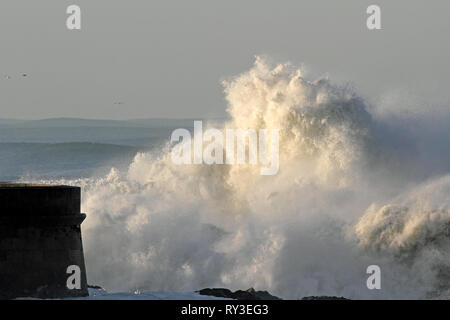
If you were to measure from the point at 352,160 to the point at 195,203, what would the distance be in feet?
14.5

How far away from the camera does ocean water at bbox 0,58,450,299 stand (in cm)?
2377

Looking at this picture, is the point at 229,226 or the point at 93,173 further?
the point at 93,173

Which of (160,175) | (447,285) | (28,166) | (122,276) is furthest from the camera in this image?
(28,166)

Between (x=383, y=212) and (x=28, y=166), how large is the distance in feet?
135

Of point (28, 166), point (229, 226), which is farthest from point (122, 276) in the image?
point (28, 166)

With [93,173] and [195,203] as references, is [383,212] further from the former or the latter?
[93,173]

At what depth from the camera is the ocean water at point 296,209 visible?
23766 mm

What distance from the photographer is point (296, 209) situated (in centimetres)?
2717

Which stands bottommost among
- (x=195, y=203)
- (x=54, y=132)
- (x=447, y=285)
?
(x=447, y=285)

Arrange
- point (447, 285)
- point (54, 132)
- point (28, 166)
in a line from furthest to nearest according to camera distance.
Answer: point (54, 132)
point (28, 166)
point (447, 285)

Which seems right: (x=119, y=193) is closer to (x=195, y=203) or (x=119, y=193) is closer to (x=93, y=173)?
(x=195, y=203)

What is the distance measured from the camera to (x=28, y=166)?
63.9m
